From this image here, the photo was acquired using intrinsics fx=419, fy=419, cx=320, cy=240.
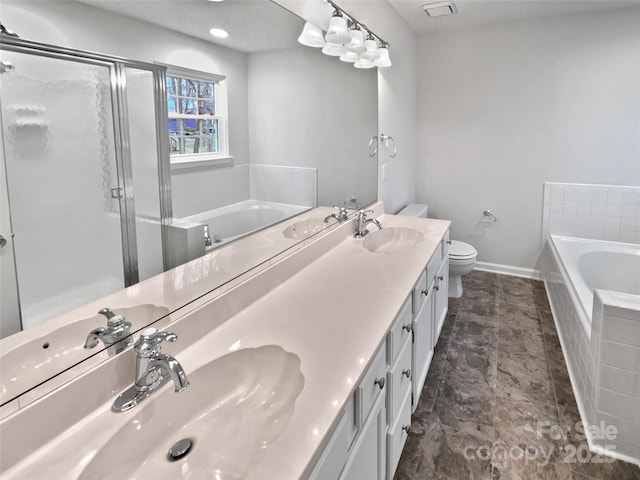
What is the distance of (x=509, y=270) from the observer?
4.25 m

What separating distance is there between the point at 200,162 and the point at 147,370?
0.74 m

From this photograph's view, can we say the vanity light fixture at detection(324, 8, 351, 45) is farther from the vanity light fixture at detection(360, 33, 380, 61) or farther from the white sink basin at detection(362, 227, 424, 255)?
the white sink basin at detection(362, 227, 424, 255)

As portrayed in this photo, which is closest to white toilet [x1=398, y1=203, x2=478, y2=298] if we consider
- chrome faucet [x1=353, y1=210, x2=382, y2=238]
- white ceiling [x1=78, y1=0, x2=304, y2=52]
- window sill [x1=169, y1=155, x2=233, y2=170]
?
chrome faucet [x1=353, y1=210, x2=382, y2=238]

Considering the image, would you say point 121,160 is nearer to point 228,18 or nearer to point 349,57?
point 228,18

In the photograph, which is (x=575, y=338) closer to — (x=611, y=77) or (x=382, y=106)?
(x=382, y=106)

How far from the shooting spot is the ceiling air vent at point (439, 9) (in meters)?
3.24

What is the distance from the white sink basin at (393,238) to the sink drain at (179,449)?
172 cm

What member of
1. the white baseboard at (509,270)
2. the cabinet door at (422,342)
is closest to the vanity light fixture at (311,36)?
the cabinet door at (422,342)

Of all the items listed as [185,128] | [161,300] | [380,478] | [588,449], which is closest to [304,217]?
[185,128]

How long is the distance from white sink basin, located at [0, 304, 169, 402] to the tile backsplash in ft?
13.1

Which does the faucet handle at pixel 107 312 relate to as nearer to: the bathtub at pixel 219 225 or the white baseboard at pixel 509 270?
the bathtub at pixel 219 225

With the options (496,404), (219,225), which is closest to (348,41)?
(219,225)

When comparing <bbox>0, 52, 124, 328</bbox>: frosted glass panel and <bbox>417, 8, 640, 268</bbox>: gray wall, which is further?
<bbox>417, 8, 640, 268</bbox>: gray wall

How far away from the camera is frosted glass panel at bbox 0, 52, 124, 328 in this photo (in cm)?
88
